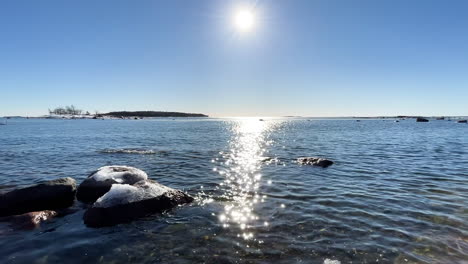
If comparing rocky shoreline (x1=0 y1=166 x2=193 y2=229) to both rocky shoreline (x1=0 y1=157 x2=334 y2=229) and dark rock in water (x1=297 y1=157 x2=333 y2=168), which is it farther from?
dark rock in water (x1=297 y1=157 x2=333 y2=168)

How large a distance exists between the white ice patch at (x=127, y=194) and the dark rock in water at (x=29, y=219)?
204 cm

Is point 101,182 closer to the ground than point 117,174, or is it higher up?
closer to the ground

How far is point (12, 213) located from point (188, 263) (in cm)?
836

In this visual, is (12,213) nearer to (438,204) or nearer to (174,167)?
(174,167)

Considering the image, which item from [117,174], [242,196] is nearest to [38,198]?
[117,174]

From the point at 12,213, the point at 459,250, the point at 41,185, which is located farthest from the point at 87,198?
the point at 459,250

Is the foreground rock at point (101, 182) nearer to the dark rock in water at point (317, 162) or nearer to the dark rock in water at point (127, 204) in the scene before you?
the dark rock in water at point (127, 204)

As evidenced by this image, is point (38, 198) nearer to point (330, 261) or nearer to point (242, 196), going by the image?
point (242, 196)

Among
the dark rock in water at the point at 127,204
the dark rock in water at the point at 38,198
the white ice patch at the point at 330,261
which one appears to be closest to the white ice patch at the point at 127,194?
the dark rock in water at the point at 127,204

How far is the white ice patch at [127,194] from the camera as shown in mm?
10777

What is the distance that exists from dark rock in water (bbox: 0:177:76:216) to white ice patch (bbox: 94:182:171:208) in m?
2.78

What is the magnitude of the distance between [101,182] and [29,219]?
3.21 m

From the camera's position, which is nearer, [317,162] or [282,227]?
[282,227]

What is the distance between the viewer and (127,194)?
440 inches
